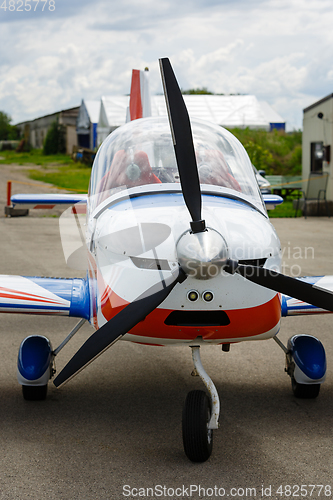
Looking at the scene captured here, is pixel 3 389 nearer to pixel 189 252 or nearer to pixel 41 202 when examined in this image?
pixel 189 252

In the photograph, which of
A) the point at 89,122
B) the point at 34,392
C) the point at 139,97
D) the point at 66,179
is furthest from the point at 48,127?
the point at 34,392

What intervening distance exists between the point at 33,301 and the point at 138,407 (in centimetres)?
105

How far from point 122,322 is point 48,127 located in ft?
194

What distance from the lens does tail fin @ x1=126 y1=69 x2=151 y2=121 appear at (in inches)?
282

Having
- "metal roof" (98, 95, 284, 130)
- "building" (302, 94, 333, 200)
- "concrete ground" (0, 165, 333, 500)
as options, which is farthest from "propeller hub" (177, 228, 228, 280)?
"metal roof" (98, 95, 284, 130)

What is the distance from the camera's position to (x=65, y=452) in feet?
10.4

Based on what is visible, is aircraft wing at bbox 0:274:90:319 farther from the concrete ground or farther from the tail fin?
the tail fin

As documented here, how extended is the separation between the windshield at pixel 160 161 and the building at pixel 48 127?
47.3 meters

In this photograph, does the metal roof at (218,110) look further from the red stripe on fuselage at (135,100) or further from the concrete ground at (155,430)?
the concrete ground at (155,430)

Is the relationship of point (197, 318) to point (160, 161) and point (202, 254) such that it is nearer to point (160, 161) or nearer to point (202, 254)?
point (202, 254)

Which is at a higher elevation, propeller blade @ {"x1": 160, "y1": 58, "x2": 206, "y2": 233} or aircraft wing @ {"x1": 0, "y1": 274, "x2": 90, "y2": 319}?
propeller blade @ {"x1": 160, "y1": 58, "x2": 206, "y2": 233}

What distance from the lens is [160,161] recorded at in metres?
3.70

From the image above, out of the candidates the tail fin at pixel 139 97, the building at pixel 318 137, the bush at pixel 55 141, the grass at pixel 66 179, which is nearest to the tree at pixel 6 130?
the bush at pixel 55 141

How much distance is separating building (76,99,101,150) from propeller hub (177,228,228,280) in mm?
34882
